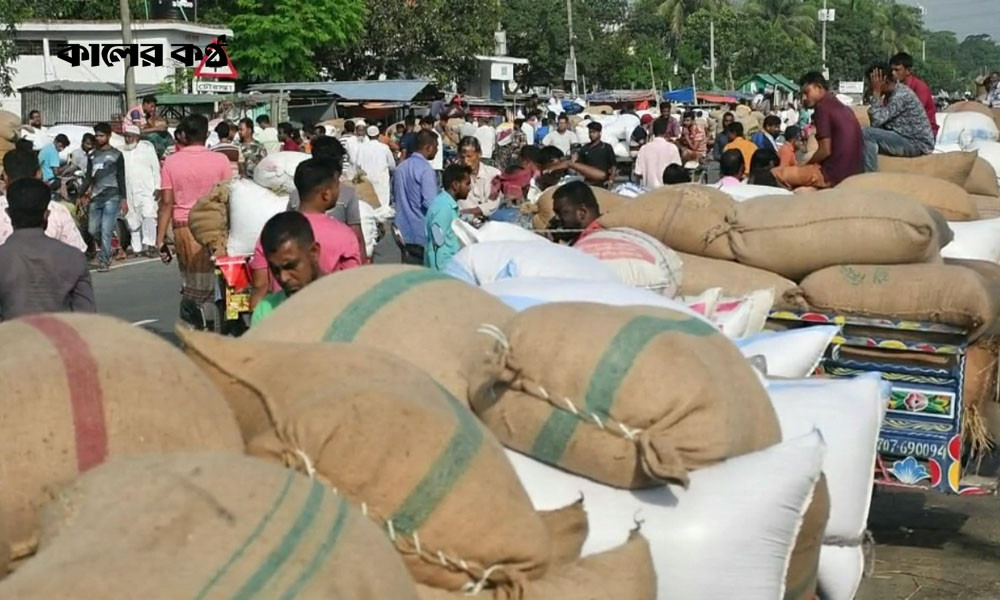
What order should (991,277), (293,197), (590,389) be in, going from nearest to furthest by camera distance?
(590,389), (991,277), (293,197)

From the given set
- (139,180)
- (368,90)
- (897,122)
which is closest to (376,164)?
(139,180)

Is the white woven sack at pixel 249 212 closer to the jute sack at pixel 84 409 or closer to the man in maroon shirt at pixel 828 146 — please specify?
the man in maroon shirt at pixel 828 146

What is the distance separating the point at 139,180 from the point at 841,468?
1320 centimetres

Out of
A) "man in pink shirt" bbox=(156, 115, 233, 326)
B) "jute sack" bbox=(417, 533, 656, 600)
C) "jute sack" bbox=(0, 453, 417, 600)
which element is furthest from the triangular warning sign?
"jute sack" bbox=(0, 453, 417, 600)

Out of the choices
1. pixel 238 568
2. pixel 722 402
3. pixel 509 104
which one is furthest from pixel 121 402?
pixel 509 104

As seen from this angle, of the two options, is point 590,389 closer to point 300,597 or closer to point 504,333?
point 504,333

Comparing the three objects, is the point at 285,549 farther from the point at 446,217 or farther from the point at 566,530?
the point at 446,217

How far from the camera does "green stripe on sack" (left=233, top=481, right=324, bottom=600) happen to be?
203 centimetres

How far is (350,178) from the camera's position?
11.6 metres

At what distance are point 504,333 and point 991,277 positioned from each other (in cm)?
343

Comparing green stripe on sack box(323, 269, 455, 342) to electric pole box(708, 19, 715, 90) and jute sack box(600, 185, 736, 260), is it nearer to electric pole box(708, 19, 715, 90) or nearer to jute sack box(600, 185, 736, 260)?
jute sack box(600, 185, 736, 260)

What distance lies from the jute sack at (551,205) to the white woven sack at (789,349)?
190cm

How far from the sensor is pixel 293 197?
7.39 metres

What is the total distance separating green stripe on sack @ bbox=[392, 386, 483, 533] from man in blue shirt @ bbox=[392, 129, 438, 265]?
23.1ft
